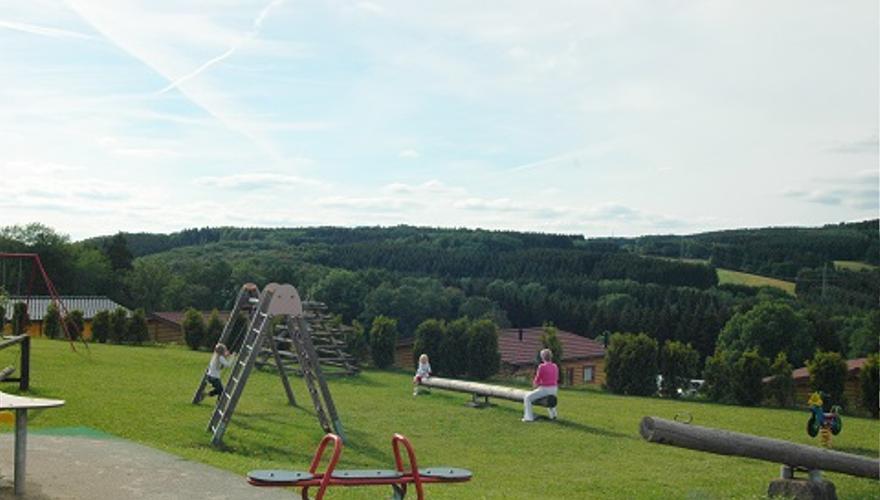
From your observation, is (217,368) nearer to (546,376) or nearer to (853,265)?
(546,376)

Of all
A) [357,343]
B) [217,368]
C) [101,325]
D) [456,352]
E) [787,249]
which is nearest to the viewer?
[217,368]

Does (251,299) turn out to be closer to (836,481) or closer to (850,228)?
(836,481)

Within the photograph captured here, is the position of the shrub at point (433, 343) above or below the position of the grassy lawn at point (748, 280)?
below

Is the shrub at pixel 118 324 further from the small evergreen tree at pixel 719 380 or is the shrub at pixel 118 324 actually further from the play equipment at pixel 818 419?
the play equipment at pixel 818 419

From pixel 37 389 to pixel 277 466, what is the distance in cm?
789

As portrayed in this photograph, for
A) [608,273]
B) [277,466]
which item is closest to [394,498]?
[277,466]

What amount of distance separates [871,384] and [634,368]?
8.08 m

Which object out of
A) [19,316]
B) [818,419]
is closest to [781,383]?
[818,419]

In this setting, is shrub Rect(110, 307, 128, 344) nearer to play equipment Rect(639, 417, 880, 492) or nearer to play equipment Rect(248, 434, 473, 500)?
play equipment Rect(639, 417, 880, 492)

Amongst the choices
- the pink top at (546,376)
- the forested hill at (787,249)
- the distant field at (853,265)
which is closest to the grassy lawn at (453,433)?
the pink top at (546,376)

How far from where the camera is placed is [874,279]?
92.8 metres

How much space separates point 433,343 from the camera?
37.8 meters

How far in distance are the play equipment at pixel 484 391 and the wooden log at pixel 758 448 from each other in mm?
7321

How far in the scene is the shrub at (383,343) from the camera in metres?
36.8
